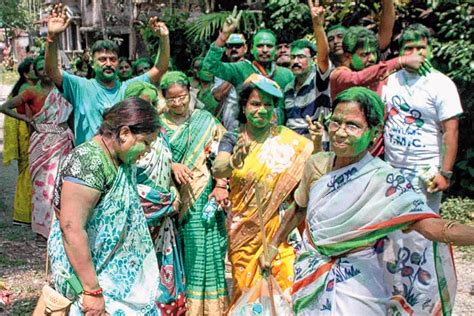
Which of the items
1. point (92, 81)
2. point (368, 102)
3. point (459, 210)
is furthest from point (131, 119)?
point (459, 210)

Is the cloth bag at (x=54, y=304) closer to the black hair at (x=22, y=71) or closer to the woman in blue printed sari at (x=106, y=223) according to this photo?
the woman in blue printed sari at (x=106, y=223)

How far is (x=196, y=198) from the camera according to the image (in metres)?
4.49

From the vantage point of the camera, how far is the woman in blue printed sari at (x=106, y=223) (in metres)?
2.93

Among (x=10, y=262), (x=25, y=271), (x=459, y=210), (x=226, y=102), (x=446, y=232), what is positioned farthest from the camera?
(x=459, y=210)

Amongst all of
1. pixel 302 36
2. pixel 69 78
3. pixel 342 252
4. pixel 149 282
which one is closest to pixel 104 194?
pixel 149 282

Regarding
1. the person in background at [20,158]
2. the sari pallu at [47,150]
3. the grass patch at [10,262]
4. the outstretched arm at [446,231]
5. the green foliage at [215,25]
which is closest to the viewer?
the outstretched arm at [446,231]

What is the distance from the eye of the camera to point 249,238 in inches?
165

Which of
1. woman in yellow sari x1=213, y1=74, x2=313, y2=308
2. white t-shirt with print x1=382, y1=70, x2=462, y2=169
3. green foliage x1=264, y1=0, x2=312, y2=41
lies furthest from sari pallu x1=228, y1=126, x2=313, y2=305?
green foliage x1=264, y1=0, x2=312, y2=41

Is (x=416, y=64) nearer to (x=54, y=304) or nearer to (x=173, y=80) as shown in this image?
(x=173, y=80)

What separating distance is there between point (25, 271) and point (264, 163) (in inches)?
125

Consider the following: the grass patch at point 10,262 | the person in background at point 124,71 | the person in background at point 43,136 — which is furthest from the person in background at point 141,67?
the grass patch at point 10,262

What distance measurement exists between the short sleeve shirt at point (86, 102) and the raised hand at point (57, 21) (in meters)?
0.34

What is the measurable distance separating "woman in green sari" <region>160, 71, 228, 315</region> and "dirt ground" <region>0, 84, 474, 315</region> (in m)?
1.23

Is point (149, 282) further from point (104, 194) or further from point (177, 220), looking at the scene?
point (177, 220)
